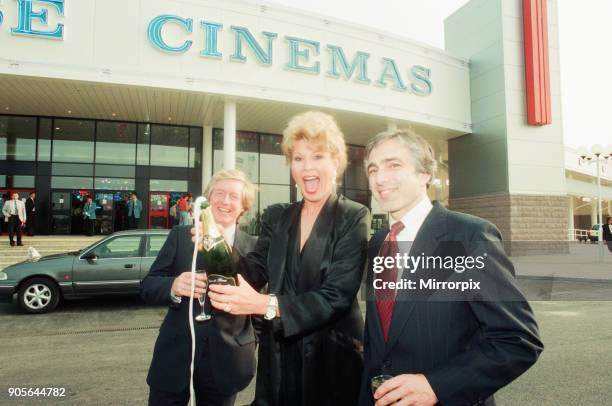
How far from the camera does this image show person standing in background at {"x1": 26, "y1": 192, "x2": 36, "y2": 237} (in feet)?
52.9

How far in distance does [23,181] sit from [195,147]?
7.39 meters

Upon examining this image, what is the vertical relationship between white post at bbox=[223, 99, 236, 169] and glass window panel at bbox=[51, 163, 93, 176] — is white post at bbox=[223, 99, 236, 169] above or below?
above

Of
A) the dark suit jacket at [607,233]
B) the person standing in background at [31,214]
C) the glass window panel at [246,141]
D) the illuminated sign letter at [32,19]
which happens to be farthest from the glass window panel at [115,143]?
the dark suit jacket at [607,233]

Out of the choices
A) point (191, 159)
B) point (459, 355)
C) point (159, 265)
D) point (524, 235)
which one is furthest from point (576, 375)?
point (191, 159)

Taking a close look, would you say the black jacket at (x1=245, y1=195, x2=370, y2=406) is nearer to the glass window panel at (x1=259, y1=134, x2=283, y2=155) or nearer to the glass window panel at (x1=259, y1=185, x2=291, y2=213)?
the glass window panel at (x1=259, y1=185, x2=291, y2=213)

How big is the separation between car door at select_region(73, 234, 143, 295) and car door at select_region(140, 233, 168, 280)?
102mm

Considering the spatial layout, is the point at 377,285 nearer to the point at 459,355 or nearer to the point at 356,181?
the point at 459,355

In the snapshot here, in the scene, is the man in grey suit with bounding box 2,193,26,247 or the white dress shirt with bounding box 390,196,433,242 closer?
the white dress shirt with bounding box 390,196,433,242

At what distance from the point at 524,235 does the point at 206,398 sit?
19.2 m

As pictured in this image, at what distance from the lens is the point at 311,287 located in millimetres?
1686

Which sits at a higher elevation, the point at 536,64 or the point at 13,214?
the point at 536,64

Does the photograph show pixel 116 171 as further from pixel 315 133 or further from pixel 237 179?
pixel 315 133

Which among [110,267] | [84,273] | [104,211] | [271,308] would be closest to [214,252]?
[271,308]

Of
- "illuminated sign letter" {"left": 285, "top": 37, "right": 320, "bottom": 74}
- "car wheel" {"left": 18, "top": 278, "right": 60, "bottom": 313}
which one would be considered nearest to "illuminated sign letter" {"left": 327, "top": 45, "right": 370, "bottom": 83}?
"illuminated sign letter" {"left": 285, "top": 37, "right": 320, "bottom": 74}
